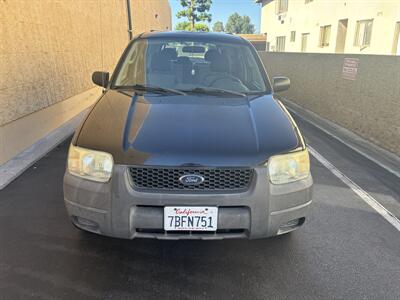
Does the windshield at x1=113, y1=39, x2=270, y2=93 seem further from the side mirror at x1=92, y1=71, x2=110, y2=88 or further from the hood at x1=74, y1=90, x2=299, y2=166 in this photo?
the hood at x1=74, y1=90, x2=299, y2=166

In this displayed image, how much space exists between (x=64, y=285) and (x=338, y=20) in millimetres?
17832

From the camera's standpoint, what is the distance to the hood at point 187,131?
2441 millimetres

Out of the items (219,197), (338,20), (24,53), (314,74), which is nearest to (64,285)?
(219,197)

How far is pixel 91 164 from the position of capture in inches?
99.3

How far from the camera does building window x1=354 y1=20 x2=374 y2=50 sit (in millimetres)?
14781

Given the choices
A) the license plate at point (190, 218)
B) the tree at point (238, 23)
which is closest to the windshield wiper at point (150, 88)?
the license plate at point (190, 218)

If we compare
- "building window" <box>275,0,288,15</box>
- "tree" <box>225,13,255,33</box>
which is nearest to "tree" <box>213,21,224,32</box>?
"tree" <box>225,13,255,33</box>

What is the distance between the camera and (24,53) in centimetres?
545

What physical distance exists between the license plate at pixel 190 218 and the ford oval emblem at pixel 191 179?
0.53 feet

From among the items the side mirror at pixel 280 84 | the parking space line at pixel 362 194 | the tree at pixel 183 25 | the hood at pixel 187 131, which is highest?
the tree at pixel 183 25

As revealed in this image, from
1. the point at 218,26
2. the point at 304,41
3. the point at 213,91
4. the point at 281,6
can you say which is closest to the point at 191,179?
the point at 213,91

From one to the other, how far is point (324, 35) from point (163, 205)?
1947 cm

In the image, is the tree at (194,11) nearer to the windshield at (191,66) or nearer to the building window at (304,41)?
the building window at (304,41)

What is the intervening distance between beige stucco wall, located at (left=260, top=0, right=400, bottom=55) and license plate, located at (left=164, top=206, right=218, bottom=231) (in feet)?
42.7
